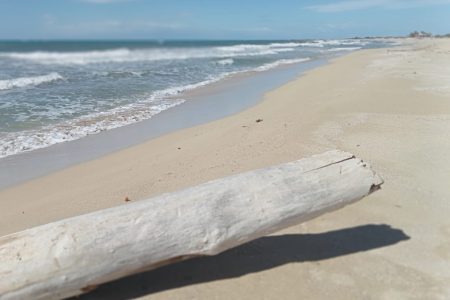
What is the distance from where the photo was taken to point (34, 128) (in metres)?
8.97

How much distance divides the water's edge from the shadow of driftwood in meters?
3.40

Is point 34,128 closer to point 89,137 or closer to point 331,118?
point 89,137

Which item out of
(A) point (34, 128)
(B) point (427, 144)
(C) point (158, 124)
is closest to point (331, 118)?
(B) point (427, 144)

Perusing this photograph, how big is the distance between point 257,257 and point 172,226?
0.91 metres

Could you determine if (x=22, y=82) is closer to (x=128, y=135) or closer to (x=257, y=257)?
(x=128, y=135)

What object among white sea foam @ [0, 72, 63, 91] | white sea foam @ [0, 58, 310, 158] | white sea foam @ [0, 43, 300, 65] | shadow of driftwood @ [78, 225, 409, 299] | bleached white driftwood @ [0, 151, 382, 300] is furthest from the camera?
white sea foam @ [0, 43, 300, 65]

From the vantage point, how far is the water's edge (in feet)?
21.4

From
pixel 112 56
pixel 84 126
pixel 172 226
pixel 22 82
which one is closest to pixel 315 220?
pixel 172 226

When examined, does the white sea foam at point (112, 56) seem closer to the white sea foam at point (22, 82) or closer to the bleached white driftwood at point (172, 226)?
the white sea foam at point (22, 82)

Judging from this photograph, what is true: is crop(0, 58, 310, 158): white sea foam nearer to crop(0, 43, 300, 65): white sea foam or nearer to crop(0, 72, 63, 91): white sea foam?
crop(0, 72, 63, 91): white sea foam

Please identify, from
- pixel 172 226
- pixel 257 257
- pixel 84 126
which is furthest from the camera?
pixel 84 126

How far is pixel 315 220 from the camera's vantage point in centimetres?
422

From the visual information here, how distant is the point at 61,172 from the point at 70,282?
3802 millimetres

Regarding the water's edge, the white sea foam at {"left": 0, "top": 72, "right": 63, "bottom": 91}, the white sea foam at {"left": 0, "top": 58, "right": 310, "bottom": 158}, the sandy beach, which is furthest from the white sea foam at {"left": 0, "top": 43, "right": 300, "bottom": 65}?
the sandy beach
